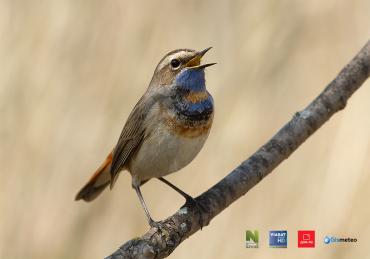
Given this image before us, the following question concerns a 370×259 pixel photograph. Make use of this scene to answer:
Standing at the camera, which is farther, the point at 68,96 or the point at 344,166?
the point at 68,96

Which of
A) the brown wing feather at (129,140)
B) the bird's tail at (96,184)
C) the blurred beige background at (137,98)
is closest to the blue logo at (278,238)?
the blurred beige background at (137,98)

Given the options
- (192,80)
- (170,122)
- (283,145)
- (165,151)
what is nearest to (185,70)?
(192,80)

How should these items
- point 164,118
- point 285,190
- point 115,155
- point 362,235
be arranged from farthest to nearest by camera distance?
point 285,190, point 362,235, point 115,155, point 164,118

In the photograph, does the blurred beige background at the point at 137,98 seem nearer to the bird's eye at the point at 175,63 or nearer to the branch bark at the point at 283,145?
A: the bird's eye at the point at 175,63

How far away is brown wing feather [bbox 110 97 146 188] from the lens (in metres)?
3.52

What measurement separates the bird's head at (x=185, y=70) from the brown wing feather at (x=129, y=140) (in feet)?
0.65

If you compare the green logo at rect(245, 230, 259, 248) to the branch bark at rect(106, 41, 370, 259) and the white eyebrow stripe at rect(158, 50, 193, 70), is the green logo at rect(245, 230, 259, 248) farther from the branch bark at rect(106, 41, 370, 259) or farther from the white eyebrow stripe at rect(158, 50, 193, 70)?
the white eyebrow stripe at rect(158, 50, 193, 70)

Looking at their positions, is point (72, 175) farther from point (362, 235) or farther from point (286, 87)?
point (362, 235)

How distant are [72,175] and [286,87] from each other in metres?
1.53

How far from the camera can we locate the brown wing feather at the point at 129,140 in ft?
11.5

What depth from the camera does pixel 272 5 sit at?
4668mm

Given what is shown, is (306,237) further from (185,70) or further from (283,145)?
(185,70)

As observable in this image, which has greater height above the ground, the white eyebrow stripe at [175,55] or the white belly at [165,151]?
the white eyebrow stripe at [175,55]

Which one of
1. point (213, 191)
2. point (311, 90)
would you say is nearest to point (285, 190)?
point (311, 90)
